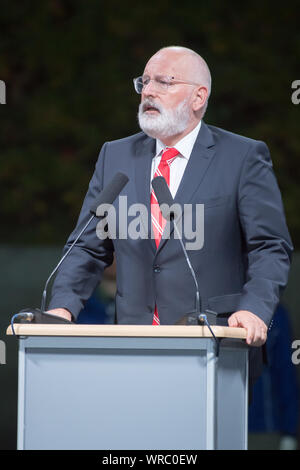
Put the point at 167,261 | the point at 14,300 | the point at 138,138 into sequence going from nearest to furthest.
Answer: the point at 167,261
the point at 138,138
the point at 14,300

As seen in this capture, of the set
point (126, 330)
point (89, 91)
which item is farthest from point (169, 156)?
point (89, 91)

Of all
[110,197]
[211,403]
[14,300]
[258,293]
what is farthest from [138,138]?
[14,300]

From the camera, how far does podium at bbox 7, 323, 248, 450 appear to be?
1.86m

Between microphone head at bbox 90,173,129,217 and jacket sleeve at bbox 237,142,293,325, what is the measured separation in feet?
1.15

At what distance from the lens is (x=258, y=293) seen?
2.21 m

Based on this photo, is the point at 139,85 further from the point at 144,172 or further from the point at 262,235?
the point at 262,235

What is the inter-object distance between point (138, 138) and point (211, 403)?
101cm

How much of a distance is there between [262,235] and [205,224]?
156 millimetres

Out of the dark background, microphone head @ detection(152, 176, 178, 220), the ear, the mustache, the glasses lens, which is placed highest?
the dark background

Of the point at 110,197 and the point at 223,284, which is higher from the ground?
the point at 110,197

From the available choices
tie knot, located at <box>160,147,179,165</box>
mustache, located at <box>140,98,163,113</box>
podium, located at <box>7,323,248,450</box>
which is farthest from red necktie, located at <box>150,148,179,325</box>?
podium, located at <box>7,323,248,450</box>

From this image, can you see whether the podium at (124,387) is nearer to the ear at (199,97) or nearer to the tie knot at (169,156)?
the tie knot at (169,156)

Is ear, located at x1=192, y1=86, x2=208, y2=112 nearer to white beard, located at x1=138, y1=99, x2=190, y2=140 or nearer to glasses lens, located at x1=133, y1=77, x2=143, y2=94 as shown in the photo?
white beard, located at x1=138, y1=99, x2=190, y2=140
